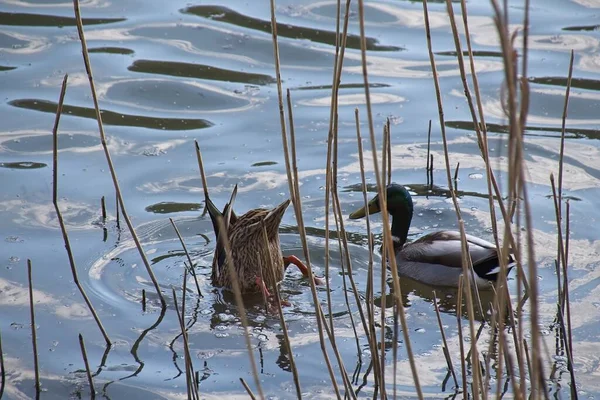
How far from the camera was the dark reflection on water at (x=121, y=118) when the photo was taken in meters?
9.08

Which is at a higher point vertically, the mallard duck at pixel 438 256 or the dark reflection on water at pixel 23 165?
the dark reflection on water at pixel 23 165

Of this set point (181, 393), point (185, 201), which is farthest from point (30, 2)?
point (181, 393)

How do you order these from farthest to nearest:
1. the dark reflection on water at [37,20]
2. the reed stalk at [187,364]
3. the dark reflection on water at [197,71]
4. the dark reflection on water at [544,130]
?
the dark reflection on water at [37,20] → the dark reflection on water at [197,71] → the dark reflection on water at [544,130] → the reed stalk at [187,364]

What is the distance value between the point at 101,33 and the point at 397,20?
3.41 metres

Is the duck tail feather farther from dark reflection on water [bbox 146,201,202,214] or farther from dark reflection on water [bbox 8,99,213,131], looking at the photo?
dark reflection on water [bbox 8,99,213,131]

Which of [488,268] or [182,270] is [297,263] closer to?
[182,270]

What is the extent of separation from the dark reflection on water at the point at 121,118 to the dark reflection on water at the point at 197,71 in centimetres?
104

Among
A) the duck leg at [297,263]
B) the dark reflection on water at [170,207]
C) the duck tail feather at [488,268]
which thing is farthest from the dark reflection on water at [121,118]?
the duck tail feather at [488,268]

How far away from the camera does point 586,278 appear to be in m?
6.37

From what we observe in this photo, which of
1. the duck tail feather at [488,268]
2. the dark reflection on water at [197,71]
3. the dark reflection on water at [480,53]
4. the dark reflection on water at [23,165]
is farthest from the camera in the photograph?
the dark reflection on water at [480,53]

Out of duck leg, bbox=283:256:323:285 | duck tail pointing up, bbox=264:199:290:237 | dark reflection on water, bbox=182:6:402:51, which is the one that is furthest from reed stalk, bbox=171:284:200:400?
dark reflection on water, bbox=182:6:402:51

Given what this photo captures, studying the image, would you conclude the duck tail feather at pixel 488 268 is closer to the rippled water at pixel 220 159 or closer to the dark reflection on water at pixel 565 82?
the rippled water at pixel 220 159

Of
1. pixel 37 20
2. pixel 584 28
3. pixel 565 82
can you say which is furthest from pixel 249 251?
pixel 584 28

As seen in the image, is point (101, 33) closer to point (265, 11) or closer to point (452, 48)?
point (265, 11)
